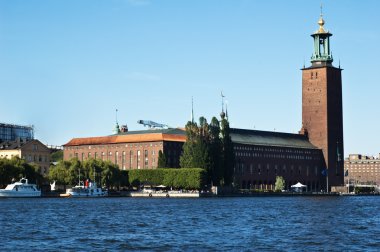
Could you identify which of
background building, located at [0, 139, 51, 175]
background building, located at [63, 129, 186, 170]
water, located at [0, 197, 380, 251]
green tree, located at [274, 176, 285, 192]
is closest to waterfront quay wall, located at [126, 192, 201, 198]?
background building, located at [63, 129, 186, 170]

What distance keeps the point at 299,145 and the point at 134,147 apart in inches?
1475

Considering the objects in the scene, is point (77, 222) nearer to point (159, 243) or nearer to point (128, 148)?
point (159, 243)

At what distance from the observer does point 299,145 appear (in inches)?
6998

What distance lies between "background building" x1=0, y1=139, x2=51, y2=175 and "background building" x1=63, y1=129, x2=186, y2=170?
1196cm

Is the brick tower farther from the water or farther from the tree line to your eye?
the water

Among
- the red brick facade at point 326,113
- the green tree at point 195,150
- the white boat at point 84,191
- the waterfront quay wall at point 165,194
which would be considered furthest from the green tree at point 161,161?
the red brick facade at point 326,113

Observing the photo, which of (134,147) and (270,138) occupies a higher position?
(270,138)

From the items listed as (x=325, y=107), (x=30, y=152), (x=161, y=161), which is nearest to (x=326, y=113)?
(x=325, y=107)

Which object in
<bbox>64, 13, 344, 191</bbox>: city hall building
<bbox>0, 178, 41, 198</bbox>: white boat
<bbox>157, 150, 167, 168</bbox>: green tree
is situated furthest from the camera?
<bbox>64, 13, 344, 191</bbox>: city hall building

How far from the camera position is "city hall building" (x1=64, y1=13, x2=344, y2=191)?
16175 centimetres

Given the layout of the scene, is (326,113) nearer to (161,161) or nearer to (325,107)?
(325,107)

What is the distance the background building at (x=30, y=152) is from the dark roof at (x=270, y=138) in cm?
3530

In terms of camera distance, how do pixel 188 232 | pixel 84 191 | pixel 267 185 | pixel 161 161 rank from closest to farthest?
pixel 188 232
pixel 84 191
pixel 161 161
pixel 267 185

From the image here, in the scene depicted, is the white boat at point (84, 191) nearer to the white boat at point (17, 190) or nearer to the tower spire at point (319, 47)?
the white boat at point (17, 190)
